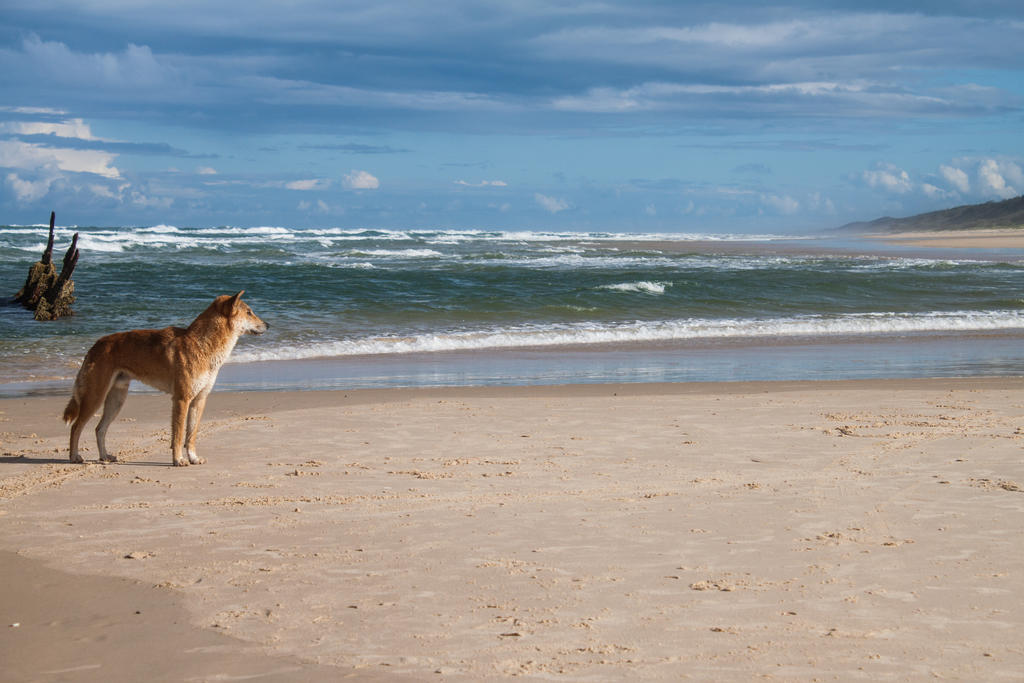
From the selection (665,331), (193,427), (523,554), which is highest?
(193,427)

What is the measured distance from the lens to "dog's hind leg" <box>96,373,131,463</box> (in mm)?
6961

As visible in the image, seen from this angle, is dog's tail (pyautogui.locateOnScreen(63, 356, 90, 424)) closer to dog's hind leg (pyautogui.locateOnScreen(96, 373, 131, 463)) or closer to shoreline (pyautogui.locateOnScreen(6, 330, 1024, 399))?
Answer: dog's hind leg (pyautogui.locateOnScreen(96, 373, 131, 463))

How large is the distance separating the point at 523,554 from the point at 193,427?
3405 millimetres

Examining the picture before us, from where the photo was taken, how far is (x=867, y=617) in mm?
3850

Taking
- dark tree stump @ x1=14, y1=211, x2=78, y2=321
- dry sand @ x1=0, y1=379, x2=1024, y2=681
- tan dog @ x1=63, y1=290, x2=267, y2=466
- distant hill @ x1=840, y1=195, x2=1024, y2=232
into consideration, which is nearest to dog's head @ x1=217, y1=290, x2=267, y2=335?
tan dog @ x1=63, y1=290, x2=267, y2=466

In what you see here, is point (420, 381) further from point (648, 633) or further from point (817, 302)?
point (817, 302)

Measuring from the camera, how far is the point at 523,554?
4680mm

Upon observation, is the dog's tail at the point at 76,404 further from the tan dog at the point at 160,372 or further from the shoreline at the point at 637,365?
the shoreline at the point at 637,365

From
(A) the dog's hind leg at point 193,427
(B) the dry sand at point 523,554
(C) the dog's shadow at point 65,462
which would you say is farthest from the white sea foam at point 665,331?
(A) the dog's hind leg at point 193,427

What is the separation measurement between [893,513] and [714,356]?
366 inches

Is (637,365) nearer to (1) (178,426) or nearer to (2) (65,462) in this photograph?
(1) (178,426)

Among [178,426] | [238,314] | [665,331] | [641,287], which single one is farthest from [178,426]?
[641,287]

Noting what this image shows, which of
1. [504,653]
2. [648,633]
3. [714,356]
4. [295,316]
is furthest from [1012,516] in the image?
[295,316]

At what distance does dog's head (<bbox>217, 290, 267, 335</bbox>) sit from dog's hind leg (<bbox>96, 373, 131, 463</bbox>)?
89cm
